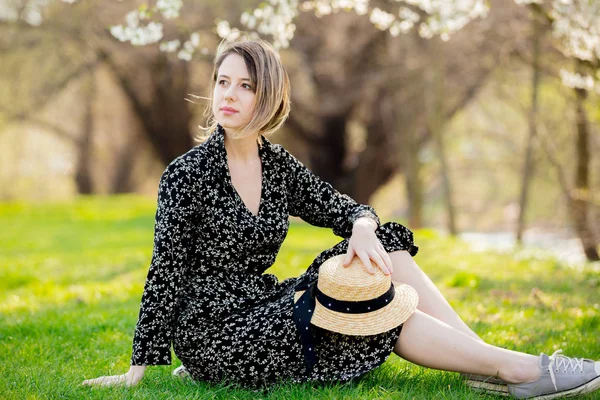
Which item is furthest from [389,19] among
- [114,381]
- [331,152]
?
[331,152]

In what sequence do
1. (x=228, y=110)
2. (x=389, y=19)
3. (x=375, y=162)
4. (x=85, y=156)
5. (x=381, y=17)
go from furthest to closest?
(x=85, y=156), (x=375, y=162), (x=389, y=19), (x=381, y=17), (x=228, y=110)

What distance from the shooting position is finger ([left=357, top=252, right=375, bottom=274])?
2424 mm

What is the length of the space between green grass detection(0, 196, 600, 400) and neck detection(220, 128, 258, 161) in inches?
37.0

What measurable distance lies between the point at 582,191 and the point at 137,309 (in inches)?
246

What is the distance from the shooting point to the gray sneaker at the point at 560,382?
2.40m

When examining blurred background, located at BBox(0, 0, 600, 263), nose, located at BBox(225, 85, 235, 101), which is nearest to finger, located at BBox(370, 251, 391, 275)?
nose, located at BBox(225, 85, 235, 101)

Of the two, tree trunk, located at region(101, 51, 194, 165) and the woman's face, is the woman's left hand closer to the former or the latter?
the woman's face

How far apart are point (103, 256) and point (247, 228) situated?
5.96m

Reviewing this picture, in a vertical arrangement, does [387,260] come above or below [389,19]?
below

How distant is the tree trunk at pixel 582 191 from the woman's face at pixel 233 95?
6.85 m

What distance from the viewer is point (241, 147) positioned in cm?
287

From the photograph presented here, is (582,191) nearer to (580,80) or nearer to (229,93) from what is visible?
(580,80)

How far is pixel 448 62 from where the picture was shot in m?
11.9

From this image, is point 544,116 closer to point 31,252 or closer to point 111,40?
point 111,40
